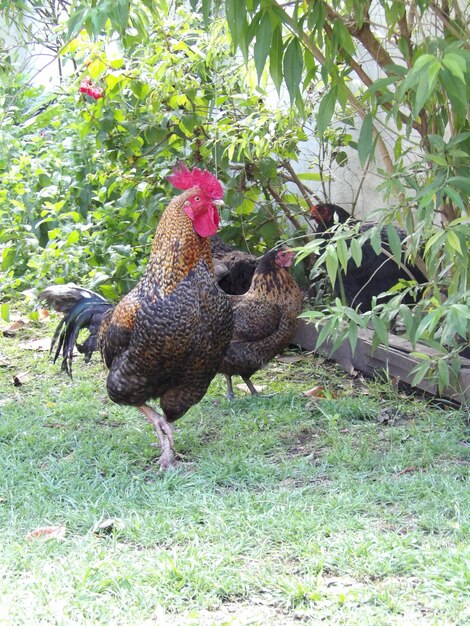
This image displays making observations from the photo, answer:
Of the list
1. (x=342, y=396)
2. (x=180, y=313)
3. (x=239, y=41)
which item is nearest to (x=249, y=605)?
(x=180, y=313)

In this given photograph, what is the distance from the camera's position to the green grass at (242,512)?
2979 millimetres

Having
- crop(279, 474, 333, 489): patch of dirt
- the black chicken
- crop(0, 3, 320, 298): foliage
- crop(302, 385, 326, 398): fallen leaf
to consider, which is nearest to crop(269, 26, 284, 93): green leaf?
crop(0, 3, 320, 298): foliage

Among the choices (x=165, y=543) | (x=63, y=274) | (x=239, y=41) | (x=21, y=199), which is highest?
(x=239, y=41)

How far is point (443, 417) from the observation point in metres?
5.08

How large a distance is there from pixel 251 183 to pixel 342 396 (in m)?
2.62

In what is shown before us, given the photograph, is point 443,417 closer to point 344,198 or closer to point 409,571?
point 409,571

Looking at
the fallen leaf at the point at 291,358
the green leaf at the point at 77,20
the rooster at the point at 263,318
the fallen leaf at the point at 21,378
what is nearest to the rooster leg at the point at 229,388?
the rooster at the point at 263,318

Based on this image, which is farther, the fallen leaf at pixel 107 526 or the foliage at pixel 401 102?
the fallen leaf at pixel 107 526

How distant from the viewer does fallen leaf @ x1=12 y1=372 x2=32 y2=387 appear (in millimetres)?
6301

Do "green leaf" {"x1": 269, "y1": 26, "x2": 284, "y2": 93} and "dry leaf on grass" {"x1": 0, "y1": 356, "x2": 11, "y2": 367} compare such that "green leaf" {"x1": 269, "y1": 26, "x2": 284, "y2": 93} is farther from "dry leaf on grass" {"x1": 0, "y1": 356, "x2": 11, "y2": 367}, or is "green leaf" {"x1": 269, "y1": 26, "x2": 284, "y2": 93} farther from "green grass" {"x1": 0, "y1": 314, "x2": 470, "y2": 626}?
"dry leaf on grass" {"x1": 0, "y1": 356, "x2": 11, "y2": 367}

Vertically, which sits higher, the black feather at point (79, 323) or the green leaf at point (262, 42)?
the green leaf at point (262, 42)

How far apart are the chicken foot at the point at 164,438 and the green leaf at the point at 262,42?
6.44 ft

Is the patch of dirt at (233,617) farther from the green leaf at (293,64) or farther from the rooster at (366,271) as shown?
the rooster at (366,271)

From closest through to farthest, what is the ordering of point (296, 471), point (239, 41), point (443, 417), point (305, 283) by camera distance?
point (239, 41) < point (296, 471) < point (443, 417) < point (305, 283)
